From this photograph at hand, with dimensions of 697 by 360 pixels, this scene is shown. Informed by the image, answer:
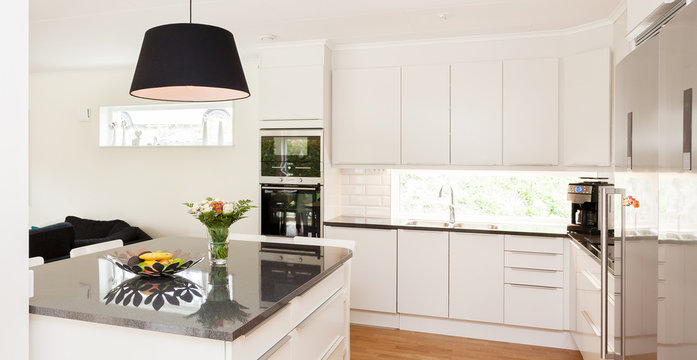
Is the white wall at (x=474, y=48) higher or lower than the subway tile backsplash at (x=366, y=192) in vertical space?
higher

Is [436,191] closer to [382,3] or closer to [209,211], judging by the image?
[382,3]

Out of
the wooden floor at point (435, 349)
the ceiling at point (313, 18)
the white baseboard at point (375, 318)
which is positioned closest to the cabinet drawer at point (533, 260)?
the wooden floor at point (435, 349)

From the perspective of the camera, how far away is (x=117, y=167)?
5.55 m

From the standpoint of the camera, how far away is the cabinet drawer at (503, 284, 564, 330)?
3.66m

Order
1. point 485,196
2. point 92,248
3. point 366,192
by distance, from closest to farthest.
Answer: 1. point 92,248
2. point 485,196
3. point 366,192

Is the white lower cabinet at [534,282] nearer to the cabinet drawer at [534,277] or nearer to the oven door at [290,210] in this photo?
the cabinet drawer at [534,277]

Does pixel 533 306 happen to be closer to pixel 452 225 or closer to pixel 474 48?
pixel 452 225

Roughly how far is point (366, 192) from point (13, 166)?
3.41 metres

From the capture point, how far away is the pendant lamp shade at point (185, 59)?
191 centimetres

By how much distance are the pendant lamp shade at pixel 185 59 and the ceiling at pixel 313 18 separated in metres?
1.38

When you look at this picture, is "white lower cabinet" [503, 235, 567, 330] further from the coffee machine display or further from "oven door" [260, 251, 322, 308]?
"oven door" [260, 251, 322, 308]

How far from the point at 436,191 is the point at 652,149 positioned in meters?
3.27

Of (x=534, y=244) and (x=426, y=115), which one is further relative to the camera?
(x=426, y=115)

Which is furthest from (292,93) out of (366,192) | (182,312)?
(182,312)
